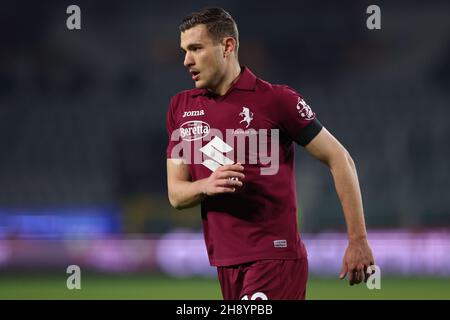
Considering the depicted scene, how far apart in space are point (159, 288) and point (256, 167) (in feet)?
27.5

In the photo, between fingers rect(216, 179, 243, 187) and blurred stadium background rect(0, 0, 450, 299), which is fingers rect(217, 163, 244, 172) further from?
blurred stadium background rect(0, 0, 450, 299)

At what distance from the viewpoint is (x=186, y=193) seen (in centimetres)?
375

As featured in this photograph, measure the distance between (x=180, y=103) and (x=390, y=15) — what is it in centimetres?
1566

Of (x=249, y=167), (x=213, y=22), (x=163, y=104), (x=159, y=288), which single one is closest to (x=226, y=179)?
(x=249, y=167)

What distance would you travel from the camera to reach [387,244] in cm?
1415

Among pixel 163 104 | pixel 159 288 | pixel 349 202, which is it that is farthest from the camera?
pixel 163 104

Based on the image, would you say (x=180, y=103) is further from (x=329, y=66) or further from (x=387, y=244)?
(x=329, y=66)

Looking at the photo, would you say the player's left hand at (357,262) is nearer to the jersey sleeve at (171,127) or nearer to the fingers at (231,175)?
the fingers at (231,175)

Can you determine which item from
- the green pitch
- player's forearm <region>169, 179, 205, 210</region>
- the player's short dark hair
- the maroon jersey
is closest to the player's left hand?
the maroon jersey

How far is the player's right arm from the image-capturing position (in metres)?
3.49

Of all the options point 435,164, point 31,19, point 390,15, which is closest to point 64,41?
point 31,19

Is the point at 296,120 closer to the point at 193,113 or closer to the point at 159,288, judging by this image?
A: the point at 193,113

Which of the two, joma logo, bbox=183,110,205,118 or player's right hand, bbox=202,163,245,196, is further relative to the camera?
joma logo, bbox=183,110,205,118

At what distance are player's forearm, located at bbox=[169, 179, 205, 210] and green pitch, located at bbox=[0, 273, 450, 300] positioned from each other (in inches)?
255
